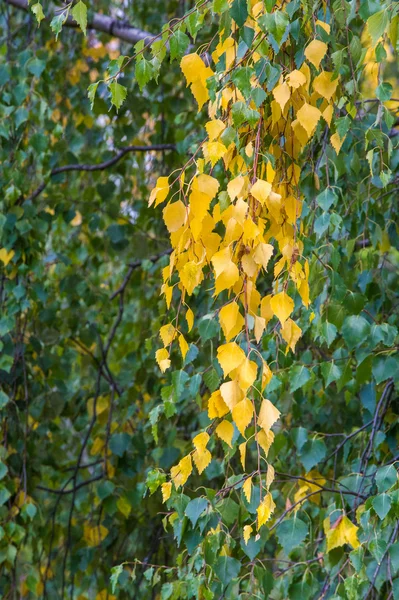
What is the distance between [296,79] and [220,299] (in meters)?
1.10

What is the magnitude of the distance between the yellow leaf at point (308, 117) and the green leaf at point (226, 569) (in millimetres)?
602

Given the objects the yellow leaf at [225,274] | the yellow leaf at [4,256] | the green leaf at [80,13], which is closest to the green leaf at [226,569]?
the yellow leaf at [225,274]

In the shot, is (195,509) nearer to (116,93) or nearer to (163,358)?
(163,358)

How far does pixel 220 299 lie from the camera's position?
2.14 meters

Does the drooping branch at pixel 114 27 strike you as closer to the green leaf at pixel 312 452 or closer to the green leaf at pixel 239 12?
the green leaf at pixel 312 452

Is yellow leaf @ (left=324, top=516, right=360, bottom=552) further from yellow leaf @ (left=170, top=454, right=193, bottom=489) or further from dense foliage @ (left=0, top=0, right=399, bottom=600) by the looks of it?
yellow leaf @ (left=170, top=454, right=193, bottom=489)

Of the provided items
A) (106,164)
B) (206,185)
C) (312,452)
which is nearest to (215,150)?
(206,185)

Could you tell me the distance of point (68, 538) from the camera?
2.32 m

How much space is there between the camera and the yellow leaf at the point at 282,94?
1047 millimetres

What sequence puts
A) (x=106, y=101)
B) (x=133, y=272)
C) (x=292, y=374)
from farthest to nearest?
(x=133, y=272) → (x=106, y=101) → (x=292, y=374)

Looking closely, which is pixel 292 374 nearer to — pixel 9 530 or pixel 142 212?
pixel 9 530

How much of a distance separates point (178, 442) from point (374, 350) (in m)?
0.78

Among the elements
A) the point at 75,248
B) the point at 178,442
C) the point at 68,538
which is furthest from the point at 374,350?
the point at 75,248

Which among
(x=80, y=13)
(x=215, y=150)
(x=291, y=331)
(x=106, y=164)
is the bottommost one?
(x=291, y=331)
